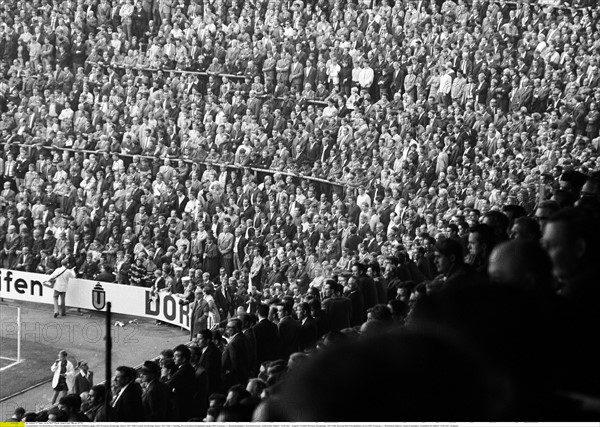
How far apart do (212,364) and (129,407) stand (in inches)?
42.5

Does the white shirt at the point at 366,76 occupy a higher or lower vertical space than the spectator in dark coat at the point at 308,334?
higher

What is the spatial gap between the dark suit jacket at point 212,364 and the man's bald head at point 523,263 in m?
8.18

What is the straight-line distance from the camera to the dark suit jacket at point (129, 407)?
9969mm

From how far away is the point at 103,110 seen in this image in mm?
28000

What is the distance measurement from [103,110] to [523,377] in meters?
27.1

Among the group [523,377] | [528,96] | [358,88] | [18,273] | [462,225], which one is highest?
[358,88]

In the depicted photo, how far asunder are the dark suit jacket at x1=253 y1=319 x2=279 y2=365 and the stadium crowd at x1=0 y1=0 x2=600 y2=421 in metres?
0.04

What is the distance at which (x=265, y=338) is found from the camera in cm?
1092

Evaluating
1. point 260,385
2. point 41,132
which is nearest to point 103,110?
point 41,132

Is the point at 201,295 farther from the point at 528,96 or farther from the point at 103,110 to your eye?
the point at 103,110

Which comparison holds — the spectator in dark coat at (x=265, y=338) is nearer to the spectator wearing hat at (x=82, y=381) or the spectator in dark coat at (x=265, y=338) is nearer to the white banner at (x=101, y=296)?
the spectator wearing hat at (x=82, y=381)

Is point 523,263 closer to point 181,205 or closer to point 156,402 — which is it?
point 156,402

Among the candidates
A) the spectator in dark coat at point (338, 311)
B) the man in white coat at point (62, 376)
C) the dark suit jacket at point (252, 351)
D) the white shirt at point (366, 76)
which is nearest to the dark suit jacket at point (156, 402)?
the dark suit jacket at point (252, 351)

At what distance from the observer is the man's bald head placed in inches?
94.4
